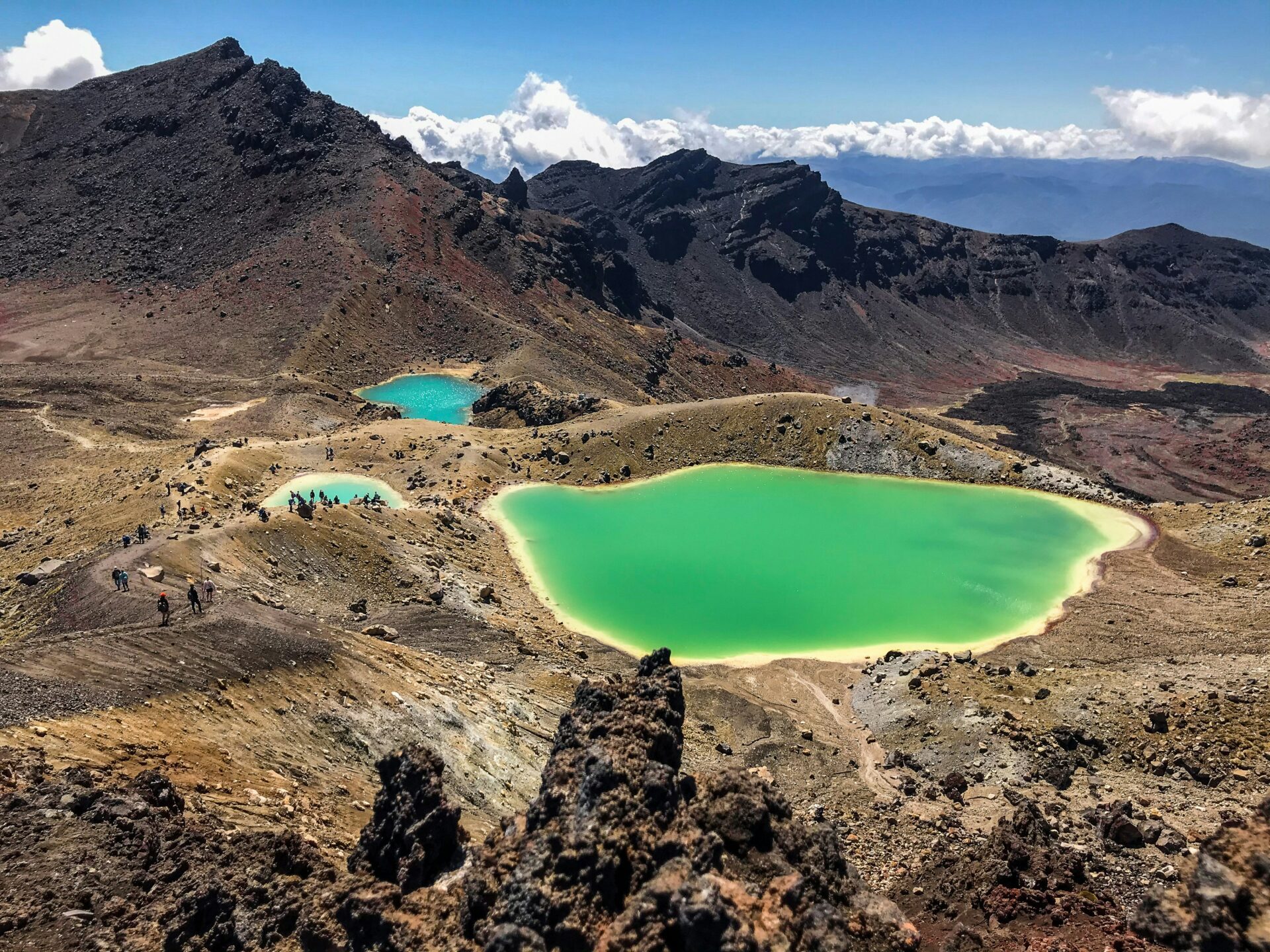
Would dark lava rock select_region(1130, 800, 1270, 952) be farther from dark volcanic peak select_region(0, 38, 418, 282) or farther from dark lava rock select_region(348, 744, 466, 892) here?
dark volcanic peak select_region(0, 38, 418, 282)

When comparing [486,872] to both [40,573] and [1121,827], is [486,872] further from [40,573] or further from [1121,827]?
[40,573]

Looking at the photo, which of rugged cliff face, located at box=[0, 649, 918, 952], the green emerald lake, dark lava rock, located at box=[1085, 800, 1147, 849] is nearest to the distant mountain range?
the green emerald lake

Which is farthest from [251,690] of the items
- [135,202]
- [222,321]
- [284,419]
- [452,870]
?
[135,202]

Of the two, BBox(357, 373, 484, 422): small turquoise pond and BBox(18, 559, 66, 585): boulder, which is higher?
BBox(357, 373, 484, 422): small turquoise pond

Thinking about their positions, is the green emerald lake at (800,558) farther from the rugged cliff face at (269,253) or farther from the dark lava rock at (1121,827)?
the rugged cliff face at (269,253)

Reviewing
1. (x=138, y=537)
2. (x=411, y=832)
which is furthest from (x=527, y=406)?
(x=411, y=832)
